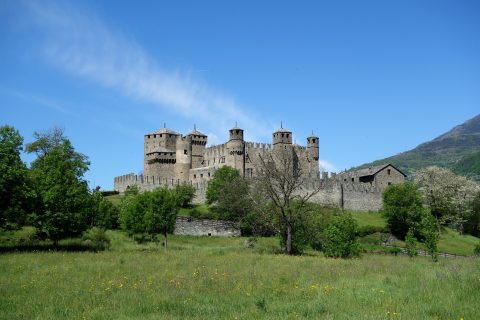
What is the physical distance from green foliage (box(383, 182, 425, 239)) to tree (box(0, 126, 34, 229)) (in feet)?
139

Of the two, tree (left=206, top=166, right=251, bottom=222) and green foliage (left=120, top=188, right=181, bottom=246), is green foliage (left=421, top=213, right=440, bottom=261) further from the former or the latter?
tree (left=206, top=166, right=251, bottom=222)

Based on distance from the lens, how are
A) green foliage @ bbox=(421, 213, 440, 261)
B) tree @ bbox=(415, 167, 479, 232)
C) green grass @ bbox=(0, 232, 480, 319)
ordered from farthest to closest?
tree @ bbox=(415, 167, 479, 232) < green foliage @ bbox=(421, 213, 440, 261) < green grass @ bbox=(0, 232, 480, 319)

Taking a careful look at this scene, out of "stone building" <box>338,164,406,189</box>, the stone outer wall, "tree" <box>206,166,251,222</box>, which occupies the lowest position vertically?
the stone outer wall

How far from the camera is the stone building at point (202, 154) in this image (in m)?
85.2

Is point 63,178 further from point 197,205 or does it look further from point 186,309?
point 197,205

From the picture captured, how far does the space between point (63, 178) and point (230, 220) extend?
26.1m

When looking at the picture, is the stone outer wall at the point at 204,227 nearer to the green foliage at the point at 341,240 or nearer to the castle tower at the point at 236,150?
the green foliage at the point at 341,240

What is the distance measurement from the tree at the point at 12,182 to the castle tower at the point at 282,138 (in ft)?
195

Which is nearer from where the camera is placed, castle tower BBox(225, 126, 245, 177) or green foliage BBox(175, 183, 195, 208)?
green foliage BBox(175, 183, 195, 208)

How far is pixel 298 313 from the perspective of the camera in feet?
41.1

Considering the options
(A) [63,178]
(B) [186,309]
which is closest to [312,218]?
(A) [63,178]

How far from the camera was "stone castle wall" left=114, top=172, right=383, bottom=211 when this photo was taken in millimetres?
76125

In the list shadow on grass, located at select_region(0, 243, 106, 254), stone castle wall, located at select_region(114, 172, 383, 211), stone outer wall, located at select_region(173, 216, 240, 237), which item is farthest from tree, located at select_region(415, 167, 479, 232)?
shadow on grass, located at select_region(0, 243, 106, 254)

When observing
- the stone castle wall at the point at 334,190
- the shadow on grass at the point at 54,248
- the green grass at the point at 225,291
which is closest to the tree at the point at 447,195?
the stone castle wall at the point at 334,190
